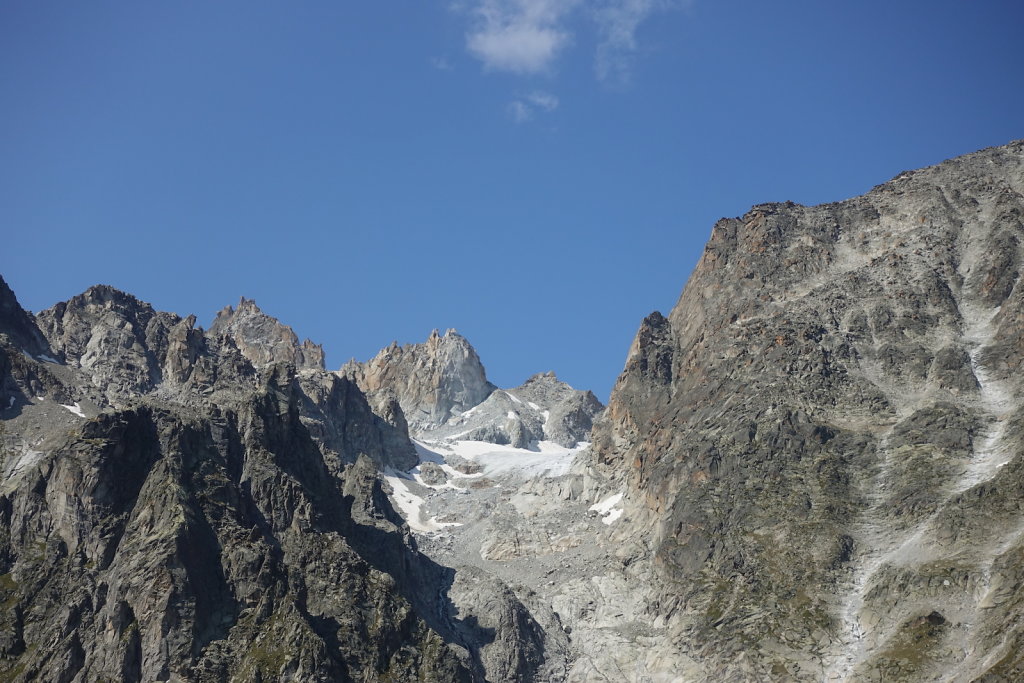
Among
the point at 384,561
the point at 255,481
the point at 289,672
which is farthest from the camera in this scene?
the point at 384,561

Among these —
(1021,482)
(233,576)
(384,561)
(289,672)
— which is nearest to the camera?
(289,672)

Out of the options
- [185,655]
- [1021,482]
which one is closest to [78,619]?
[185,655]

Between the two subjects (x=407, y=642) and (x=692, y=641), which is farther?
(x=692, y=641)

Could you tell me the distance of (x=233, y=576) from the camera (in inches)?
6033

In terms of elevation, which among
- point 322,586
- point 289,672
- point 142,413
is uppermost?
A: point 142,413

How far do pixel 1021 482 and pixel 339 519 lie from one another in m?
100.0

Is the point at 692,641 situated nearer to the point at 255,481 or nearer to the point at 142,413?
the point at 255,481

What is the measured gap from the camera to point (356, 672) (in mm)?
146500

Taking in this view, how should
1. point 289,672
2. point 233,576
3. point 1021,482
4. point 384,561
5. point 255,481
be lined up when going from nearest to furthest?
point 289,672, point 233,576, point 1021,482, point 255,481, point 384,561

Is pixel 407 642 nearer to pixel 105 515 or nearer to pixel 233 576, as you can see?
pixel 233 576

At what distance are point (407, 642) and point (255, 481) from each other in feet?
129

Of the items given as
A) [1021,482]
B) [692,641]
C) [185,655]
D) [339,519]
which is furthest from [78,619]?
[1021,482]

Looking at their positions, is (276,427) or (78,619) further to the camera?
(276,427)

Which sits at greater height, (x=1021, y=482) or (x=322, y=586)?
(x=1021, y=482)
